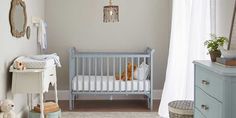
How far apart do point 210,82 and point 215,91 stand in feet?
0.44

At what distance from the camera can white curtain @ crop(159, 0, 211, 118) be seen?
3.36m

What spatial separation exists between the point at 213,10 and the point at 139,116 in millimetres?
1923

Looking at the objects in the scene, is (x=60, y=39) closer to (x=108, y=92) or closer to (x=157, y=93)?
(x=108, y=92)

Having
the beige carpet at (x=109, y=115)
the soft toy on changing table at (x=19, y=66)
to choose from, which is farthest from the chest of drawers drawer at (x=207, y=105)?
the beige carpet at (x=109, y=115)

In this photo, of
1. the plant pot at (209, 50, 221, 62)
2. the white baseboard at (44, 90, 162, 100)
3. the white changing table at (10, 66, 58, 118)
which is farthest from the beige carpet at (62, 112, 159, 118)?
the plant pot at (209, 50, 221, 62)

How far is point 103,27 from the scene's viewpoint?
5.44m

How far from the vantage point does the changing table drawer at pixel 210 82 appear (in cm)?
193

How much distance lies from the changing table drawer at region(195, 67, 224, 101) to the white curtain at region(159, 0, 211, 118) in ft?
2.69

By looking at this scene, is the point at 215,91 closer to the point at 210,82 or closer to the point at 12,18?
the point at 210,82

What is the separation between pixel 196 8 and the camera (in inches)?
137

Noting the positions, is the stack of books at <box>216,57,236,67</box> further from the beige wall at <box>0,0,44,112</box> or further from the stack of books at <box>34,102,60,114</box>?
the stack of books at <box>34,102,60,114</box>

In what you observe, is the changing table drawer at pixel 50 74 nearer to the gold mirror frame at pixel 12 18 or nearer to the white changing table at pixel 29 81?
the white changing table at pixel 29 81

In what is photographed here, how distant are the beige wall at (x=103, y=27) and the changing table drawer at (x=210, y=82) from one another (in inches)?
116

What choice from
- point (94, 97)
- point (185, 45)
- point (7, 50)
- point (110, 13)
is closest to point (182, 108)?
point (185, 45)
